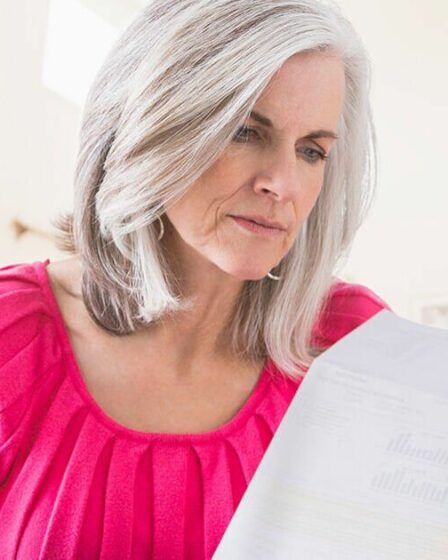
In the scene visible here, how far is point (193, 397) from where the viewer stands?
1007 millimetres

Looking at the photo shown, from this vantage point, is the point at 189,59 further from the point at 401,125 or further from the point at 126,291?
the point at 401,125

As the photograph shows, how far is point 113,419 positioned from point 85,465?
64mm

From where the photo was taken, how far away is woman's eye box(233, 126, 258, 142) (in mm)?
881

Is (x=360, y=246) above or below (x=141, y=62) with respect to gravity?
below

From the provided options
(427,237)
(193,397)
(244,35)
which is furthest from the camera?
(427,237)

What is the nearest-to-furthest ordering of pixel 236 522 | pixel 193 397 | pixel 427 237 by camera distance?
1. pixel 236 522
2. pixel 193 397
3. pixel 427 237

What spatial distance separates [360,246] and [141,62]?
2.12m

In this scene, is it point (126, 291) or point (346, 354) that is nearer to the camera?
point (346, 354)

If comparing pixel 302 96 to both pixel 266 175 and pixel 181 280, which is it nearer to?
pixel 266 175

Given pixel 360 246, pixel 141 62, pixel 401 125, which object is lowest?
pixel 360 246

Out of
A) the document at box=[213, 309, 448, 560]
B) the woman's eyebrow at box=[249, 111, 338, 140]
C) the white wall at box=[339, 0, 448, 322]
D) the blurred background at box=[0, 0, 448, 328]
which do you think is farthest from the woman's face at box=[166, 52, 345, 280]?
the white wall at box=[339, 0, 448, 322]

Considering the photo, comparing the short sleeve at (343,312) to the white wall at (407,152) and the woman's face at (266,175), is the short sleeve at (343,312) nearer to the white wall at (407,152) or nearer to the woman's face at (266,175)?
the woman's face at (266,175)

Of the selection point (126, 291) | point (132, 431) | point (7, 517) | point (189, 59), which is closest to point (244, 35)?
point (189, 59)

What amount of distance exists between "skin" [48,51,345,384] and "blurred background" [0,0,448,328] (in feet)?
3.92
